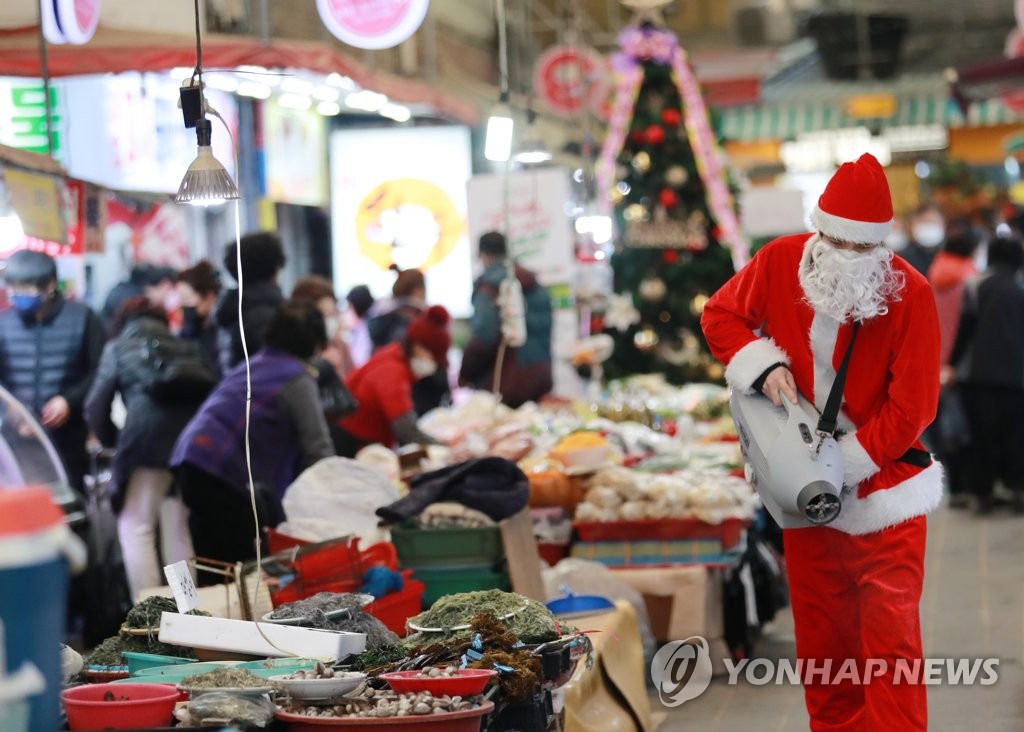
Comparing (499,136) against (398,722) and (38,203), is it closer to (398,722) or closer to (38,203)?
(38,203)

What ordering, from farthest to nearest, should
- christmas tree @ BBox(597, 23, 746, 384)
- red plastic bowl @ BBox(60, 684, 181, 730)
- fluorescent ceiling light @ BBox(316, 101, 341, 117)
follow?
christmas tree @ BBox(597, 23, 746, 384) < fluorescent ceiling light @ BBox(316, 101, 341, 117) < red plastic bowl @ BBox(60, 684, 181, 730)

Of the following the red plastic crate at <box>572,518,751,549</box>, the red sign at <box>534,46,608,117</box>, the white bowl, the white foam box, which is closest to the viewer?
the white bowl

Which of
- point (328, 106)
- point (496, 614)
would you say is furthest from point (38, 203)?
point (328, 106)

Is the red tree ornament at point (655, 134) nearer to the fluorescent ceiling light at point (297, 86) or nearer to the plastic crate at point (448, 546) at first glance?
the fluorescent ceiling light at point (297, 86)

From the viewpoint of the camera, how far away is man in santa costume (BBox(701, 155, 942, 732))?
17.0ft

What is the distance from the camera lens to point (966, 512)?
1368 cm

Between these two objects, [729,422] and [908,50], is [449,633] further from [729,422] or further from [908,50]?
[908,50]

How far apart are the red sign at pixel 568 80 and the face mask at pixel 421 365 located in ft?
25.5

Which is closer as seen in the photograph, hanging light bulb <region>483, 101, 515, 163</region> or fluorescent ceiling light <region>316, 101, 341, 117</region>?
hanging light bulb <region>483, 101, 515, 163</region>

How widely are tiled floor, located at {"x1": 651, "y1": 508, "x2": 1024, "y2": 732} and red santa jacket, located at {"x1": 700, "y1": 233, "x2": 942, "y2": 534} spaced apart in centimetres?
178

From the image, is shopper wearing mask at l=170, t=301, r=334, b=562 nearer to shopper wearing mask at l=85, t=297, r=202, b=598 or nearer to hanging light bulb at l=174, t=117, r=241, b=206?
shopper wearing mask at l=85, t=297, r=202, b=598

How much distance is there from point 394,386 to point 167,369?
1.57 metres

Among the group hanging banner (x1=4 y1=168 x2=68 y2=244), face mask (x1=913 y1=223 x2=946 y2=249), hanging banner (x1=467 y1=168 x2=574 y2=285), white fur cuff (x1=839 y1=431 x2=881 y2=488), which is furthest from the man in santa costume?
face mask (x1=913 y1=223 x2=946 y2=249)

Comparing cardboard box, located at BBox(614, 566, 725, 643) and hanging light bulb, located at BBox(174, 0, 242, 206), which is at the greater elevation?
hanging light bulb, located at BBox(174, 0, 242, 206)
